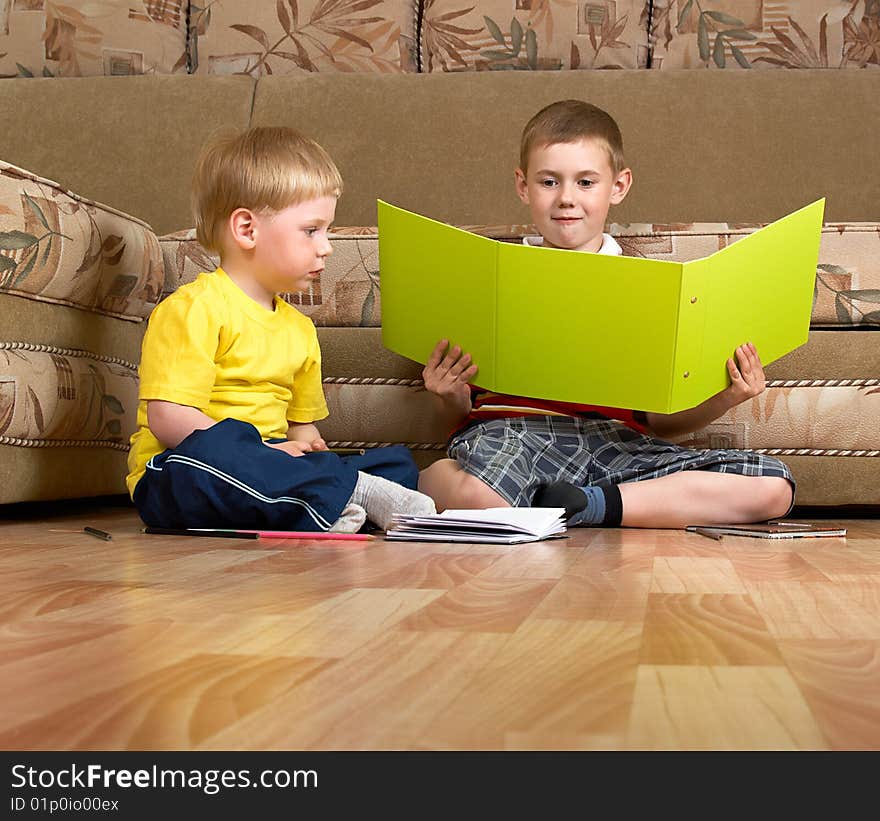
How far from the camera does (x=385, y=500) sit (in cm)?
140

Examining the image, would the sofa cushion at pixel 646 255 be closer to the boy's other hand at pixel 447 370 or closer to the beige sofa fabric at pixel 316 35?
the boy's other hand at pixel 447 370

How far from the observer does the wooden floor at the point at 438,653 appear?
1.46ft

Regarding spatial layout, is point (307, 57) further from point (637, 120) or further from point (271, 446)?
point (271, 446)

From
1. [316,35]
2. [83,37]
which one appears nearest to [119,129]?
[83,37]

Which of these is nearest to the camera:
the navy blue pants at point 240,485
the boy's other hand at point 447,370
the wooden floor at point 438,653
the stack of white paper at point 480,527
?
the wooden floor at point 438,653

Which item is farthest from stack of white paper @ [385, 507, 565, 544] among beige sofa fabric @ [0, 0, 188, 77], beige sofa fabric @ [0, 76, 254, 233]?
beige sofa fabric @ [0, 0, 188, 77]

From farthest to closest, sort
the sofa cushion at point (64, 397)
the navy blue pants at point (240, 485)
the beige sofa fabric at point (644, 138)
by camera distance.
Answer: the beige sofa fabric at point (644, 138) → the sofa cushion at point (64, 397) → the navy blue pants at point (240, 485)

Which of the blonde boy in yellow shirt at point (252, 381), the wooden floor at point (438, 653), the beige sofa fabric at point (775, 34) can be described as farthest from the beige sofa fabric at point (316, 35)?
the wooden floor at point (438, 653)

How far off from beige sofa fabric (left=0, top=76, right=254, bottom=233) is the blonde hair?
3.27 ft

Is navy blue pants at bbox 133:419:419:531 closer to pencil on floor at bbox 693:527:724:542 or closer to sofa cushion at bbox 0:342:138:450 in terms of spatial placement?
sofa cushion at bbox 0:342:138:450

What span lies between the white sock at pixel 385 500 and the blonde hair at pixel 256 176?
425mm

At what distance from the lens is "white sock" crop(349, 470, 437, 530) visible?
4.57 ft

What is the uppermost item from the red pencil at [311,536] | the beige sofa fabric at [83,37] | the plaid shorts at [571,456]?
the beige sofa fabric at [83,37]

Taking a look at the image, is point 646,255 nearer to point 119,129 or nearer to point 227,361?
point 227,361
